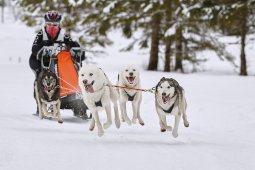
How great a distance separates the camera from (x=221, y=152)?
19.1 ft

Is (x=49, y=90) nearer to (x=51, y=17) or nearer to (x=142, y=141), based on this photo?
(x=51, y=17)

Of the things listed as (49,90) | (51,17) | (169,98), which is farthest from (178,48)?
(169,98)

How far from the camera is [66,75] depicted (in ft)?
22.9

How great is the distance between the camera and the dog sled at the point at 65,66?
22.7 ft

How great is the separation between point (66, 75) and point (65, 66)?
171mm

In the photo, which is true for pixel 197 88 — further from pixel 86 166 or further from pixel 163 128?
pixel 86 166

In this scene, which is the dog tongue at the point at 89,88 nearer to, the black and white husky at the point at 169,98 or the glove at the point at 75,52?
the black and white husky at the point at 169,98

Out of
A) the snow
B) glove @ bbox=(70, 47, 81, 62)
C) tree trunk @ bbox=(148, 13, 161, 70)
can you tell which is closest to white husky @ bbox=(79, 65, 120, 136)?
the snow

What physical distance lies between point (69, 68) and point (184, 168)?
2.91 metres

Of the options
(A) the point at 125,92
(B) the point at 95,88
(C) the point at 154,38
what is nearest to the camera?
(B) the point at 95,88

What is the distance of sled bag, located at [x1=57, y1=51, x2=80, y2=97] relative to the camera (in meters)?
6.87

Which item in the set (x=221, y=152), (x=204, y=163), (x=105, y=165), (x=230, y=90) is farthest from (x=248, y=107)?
(x=105, y=165)

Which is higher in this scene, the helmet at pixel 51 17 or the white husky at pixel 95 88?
the helmet at pixel 51 17

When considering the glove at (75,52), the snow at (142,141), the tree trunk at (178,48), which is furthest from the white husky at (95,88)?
the tree trunk at (178,48)
